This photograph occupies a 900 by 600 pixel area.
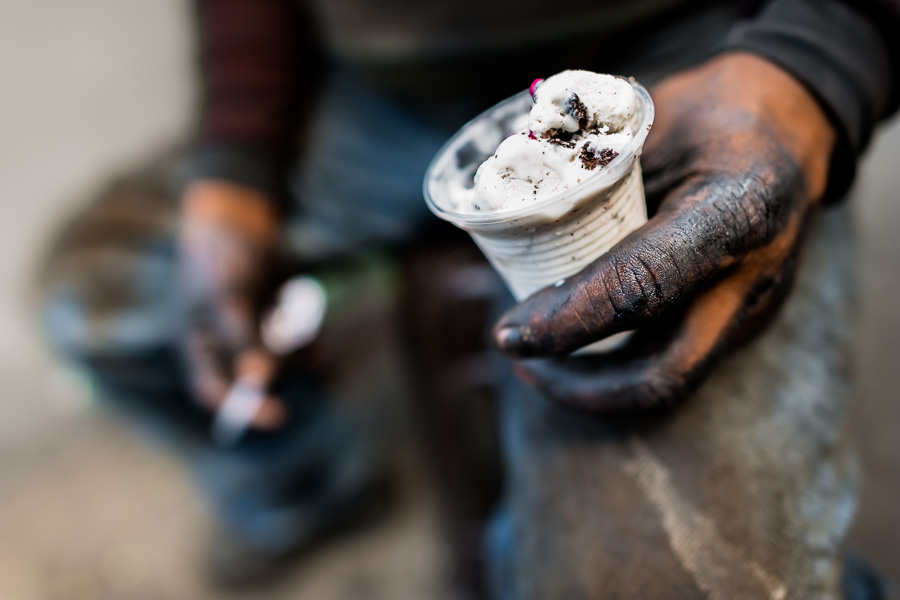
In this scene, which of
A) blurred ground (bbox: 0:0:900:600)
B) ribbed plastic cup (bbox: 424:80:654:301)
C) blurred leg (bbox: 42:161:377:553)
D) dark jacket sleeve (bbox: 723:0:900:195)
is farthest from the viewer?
blurred ground (bbox: 0:0:900:600)

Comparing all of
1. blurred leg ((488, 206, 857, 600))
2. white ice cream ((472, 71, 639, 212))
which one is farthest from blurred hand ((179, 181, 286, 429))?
white ice cream ((472, 71, 639, 212))

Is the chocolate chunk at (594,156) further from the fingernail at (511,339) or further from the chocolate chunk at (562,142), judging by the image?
the fingernail at (511,339)

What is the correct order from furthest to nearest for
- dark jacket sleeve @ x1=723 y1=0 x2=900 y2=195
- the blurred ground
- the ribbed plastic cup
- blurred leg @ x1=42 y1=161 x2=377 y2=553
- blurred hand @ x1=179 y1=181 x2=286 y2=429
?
1. the blurred ground
2. blurred leg @ x1=42 y1=161 x2=377 y2=553
3. blurred hand @ x1=179 y1=181 x2=286 y2=429
4. dark jacket sleeve @ x1=723 y1=0 x2=900 y2=195
5. the ribbed plastic cup

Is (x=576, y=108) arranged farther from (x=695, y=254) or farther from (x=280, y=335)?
(x=280, y=335)

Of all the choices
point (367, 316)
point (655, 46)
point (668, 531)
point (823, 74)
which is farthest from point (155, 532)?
point (823, 74)

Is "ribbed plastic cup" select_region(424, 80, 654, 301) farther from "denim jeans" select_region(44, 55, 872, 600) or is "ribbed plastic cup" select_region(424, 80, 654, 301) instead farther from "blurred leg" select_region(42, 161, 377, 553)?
"blurred leg" select_region(42, 161, 377, 553)

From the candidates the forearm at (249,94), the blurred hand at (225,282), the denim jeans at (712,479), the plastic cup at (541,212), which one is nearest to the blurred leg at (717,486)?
the denim jeans at (712,479)

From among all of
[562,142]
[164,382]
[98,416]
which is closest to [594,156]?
[562,142]
